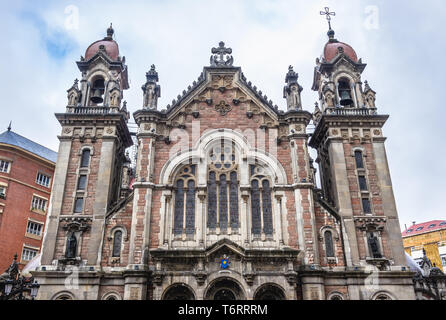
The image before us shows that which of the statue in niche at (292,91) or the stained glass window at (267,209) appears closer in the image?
the stained glass window at (267,209)

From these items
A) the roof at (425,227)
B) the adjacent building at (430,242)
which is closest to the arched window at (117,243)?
the adjacent building at (430,242)

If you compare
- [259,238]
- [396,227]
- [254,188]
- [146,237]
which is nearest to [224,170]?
[254,188]

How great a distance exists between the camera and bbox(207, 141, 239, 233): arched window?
993 inches

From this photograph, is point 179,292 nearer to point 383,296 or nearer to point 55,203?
point 55,203

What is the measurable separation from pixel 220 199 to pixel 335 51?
53.6 ft

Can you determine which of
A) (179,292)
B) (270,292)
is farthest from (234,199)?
(179,292)

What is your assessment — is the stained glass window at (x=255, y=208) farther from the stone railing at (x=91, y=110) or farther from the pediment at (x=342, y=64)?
the pediment at (x=342, y=64)

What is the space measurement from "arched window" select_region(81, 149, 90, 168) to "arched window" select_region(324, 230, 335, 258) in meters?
16.1

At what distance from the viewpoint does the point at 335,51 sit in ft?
108

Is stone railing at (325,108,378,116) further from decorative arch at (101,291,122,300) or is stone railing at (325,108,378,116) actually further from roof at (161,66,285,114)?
decorative arch at (101,291,122,300)

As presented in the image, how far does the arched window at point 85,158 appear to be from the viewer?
88.1 feet

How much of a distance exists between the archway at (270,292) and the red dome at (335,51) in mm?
19125

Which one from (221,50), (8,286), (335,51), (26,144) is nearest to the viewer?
(8,286)
